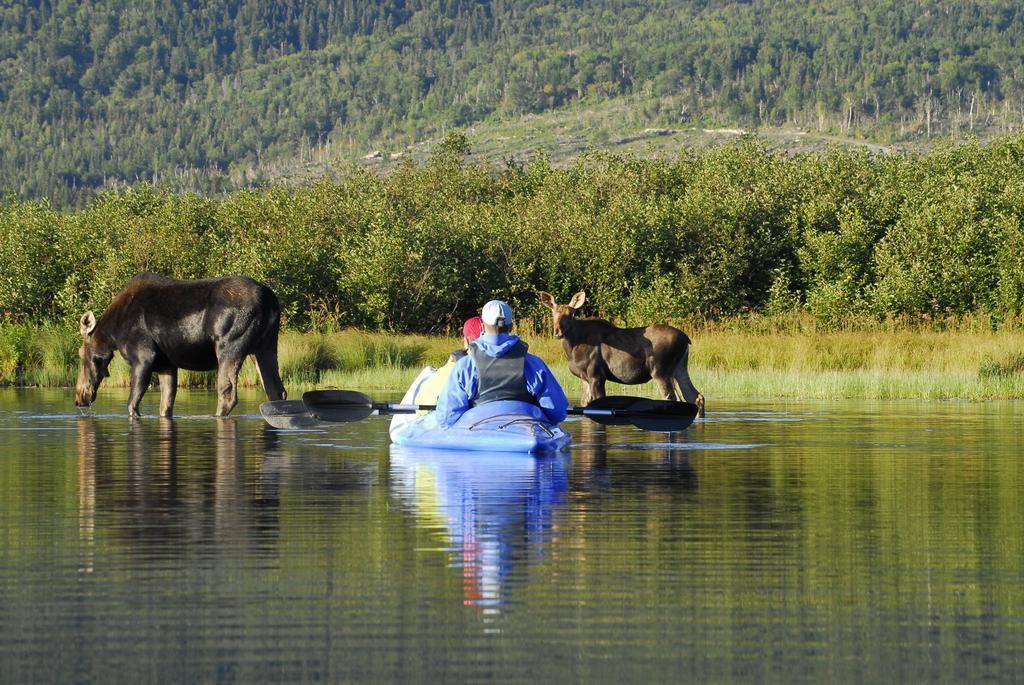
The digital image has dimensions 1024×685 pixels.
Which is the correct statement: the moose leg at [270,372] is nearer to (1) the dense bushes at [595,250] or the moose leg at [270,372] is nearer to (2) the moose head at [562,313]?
(2) the moose head at [562,313]

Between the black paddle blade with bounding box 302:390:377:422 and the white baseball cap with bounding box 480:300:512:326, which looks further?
the black paddle blade with bounding box 302:390:377:422

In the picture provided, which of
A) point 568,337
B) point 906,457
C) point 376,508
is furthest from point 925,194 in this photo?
point 376,508

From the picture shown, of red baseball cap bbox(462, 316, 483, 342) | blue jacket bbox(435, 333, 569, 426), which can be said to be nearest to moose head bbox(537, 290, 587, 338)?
red baseball cap bbox(462, 316, 483, 342)

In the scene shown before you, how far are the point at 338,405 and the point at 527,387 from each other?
3.83 meters

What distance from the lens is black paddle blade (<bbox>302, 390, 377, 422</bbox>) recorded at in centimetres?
2191

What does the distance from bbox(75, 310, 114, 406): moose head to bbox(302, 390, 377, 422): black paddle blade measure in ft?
21.7

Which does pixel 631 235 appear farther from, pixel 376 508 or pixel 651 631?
pixel 651 631

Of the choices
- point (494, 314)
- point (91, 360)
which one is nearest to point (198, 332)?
point (91, 360)

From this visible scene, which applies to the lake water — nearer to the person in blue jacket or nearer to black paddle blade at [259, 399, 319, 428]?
the person in blue jacket

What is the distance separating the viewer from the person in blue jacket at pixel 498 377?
18.7 meters

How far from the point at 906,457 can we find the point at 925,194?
161 feet

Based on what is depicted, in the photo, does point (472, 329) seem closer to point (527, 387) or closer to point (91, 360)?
point (527, 387)

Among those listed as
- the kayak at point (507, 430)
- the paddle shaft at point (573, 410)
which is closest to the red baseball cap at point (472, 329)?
the paddle shaft at point (573, 410)

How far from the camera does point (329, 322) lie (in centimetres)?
4909
